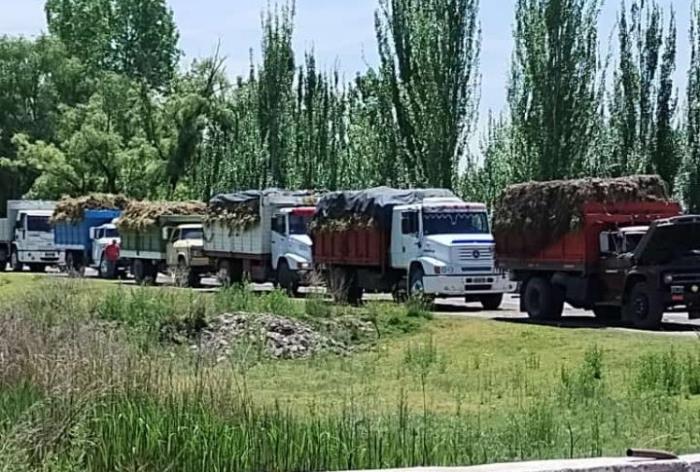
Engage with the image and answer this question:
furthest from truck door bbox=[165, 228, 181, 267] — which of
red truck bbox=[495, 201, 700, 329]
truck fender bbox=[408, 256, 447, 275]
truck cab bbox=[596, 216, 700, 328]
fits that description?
truck cab bbox=[596, 216, 700, 328]

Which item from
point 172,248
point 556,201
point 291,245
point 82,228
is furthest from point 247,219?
point 82,228

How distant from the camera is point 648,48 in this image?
52406mm

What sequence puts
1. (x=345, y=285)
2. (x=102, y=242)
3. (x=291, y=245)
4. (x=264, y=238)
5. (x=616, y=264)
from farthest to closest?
1. (x=102, y=242)
2. (x=264, y=238)
3. (x=291, y=245)
4. (x=345, y=285)
5. (x=616, y=264)

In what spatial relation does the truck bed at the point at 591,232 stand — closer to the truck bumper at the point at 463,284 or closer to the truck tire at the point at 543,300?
the truck tire at the point at 543,300

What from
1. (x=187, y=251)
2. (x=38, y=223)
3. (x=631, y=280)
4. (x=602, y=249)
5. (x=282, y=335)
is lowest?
(x=282, y=335)

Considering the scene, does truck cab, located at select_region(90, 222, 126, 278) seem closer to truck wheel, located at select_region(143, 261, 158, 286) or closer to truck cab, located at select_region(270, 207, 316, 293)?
truck wheel, located at select_region(143, 261, 158, 286)

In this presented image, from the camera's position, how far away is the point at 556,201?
29984mm

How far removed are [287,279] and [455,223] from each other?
7.49 metres

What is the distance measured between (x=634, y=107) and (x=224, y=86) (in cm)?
2765

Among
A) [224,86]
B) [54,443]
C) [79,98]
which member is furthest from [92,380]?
[79,98]

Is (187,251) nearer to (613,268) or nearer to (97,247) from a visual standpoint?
(97,247)

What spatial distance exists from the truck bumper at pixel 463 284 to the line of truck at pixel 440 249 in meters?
0.03

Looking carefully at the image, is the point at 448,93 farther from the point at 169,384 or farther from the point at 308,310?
the point at 169,384

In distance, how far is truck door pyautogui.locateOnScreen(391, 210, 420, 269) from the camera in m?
34.2
